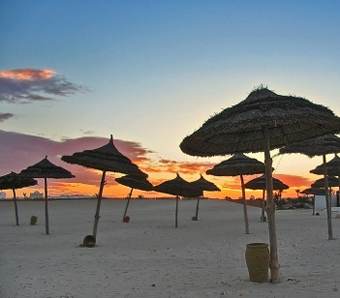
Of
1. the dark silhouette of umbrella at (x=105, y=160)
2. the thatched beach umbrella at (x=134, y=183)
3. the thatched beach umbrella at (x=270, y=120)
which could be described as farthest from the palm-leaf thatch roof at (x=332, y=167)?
the thatched beach umbrella at (x=270, y=120)

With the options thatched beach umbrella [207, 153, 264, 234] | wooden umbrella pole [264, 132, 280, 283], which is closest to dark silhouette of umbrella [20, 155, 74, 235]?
thatched beach umbrella [207, 153, 264, 234]

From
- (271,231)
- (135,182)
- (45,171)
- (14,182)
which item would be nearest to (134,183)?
(135,182)

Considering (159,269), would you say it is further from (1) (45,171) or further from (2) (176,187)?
(2) (176,187)

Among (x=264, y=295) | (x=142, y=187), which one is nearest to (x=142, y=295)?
(x=264, y=295)

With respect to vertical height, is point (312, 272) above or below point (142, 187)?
below

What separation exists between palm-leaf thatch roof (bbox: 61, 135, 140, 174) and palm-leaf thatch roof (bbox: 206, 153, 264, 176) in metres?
4.22

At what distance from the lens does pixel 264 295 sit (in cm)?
705

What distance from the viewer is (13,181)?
81.6ft

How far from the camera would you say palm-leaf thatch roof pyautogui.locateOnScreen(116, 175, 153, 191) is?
2564 cm

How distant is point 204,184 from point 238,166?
902 cm

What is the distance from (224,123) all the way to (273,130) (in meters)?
2.29

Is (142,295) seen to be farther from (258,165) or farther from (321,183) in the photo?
(321,183)

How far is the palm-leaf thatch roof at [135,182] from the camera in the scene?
84.1 ft

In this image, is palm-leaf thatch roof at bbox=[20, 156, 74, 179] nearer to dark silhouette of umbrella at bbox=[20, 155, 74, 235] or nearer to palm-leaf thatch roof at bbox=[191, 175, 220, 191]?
dark silhouette of umbrella at bbox=[20, 155, 74, 235]
